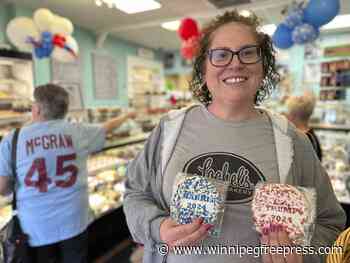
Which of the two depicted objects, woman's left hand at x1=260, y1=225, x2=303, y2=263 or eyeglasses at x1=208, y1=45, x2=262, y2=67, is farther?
eyeglasses at x1=208, y1=45, x2=262, y2=67

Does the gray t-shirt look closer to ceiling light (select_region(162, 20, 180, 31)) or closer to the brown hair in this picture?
the brown hair

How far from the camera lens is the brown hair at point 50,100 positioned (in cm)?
171

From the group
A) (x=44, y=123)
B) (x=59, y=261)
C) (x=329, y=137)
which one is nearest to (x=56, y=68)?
(x=44, y=123)

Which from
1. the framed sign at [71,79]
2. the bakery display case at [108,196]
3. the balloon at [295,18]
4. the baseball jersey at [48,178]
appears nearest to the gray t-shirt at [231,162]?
the baseball jersey at [48,178]

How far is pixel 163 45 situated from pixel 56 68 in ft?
10.4

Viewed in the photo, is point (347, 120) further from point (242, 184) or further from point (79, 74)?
point (79, 74)

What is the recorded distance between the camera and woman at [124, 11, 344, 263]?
83cm

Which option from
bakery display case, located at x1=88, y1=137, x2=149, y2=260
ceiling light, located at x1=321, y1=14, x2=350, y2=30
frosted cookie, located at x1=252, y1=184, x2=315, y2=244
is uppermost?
ceiling light, located at x1=321, y1=14, x2=350, y2=30

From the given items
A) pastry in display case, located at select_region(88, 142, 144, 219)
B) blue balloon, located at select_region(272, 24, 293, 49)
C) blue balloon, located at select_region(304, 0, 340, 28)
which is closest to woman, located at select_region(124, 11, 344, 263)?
pastry in display case, located at select_region(88, 142, 144, 219)

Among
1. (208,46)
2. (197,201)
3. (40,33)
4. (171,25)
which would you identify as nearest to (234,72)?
(208,46)

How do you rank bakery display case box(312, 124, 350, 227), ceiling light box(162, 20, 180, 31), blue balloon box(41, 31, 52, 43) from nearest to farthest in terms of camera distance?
bakery display case box(312, 124, 350, 227), blue balloon box(41, 31, 52, 43), ceiling light box(162, 20, 180, 31)

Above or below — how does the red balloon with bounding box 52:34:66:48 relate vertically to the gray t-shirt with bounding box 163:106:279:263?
above

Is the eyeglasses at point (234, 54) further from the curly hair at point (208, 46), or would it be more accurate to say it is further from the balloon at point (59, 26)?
the balloon at point (59, 26)

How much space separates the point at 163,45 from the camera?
6.68m
